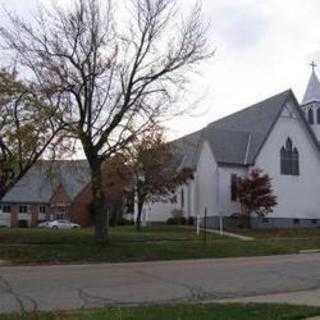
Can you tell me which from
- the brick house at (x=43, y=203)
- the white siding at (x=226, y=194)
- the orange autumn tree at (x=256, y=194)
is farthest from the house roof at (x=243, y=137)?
the brick house at (x=43, y=203)

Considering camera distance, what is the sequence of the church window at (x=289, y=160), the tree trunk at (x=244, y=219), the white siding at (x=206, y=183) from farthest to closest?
the church window at (x=289, y=160), the white siding at (x=206, y=183), the tree trunk at (x=244, y=219)

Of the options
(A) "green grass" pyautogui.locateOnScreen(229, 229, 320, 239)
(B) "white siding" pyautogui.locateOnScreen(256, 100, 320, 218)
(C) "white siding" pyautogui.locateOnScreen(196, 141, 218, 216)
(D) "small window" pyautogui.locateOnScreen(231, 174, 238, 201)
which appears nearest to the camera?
(A) "green grass" pyautogui.locateOnScreen(229, 229, 320, 239)

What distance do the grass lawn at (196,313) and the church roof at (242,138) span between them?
39291 millimetres

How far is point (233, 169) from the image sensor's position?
54.2 meters

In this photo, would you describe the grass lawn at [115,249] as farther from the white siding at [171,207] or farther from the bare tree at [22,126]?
the white siding at [171,207]

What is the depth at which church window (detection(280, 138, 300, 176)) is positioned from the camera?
5606cm

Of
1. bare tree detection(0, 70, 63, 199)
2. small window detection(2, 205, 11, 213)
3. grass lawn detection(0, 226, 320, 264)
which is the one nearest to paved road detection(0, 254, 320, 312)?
grass lawn detection(0, 226, 320, 264)

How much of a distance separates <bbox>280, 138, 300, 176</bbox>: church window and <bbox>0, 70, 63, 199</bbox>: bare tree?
2828cm

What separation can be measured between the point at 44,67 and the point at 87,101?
86.5 inches

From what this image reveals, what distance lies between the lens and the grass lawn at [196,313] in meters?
11.9

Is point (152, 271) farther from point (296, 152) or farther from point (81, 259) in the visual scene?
point (296, 152)

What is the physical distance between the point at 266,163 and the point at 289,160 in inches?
97.3

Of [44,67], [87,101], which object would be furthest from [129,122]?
[44,67]

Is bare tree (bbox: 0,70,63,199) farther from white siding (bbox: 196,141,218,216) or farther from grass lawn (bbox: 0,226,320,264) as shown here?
white siding (bbox: 196,141,218,216)
